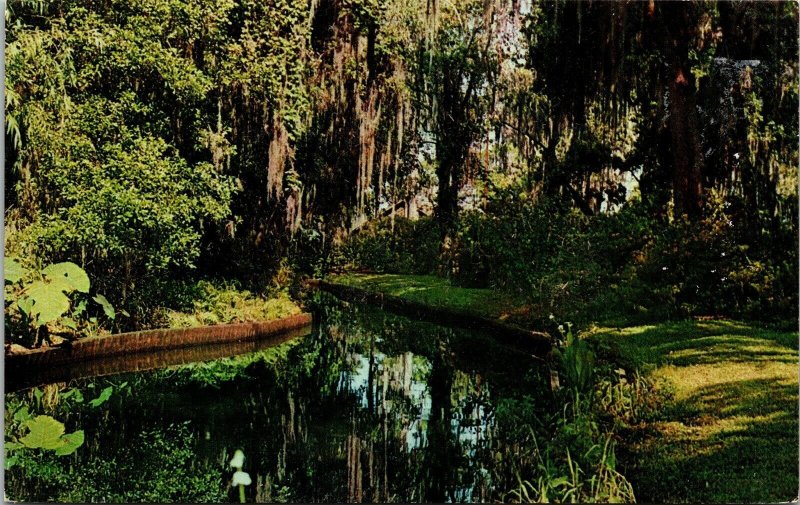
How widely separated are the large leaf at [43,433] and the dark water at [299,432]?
0.24ft

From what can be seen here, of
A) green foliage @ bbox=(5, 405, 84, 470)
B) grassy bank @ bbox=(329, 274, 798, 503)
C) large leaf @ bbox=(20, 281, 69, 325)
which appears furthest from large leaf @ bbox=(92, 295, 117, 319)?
grassy bank @ bbox=(329, 274, 798, 503)

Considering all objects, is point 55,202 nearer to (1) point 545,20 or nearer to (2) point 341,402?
(2) point 341,402

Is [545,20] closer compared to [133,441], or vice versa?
[133,441]

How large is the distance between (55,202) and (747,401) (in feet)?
17.0

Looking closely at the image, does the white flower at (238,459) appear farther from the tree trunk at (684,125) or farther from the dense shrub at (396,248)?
the dense shrub at (396,248)

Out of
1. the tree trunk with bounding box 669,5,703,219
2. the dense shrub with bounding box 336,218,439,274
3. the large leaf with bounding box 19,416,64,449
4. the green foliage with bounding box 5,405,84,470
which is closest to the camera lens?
the green foliage with bounding box 5,405,84,470

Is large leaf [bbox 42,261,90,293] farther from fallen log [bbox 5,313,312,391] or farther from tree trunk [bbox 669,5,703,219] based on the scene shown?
tree trunk [bbox 669,5,703,219]

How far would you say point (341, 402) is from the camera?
536 centimetres

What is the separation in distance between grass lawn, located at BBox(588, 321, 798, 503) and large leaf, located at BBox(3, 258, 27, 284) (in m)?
3.98

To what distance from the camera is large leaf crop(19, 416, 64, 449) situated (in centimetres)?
407

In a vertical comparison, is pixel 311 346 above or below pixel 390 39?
below

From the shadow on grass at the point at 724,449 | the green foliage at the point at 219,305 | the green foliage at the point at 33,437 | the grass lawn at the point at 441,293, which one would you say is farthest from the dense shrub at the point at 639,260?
the green foliage at the point at 33,437

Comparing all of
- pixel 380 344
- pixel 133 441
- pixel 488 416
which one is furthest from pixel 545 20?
pixel 133 441

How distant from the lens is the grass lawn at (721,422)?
10.8ft
